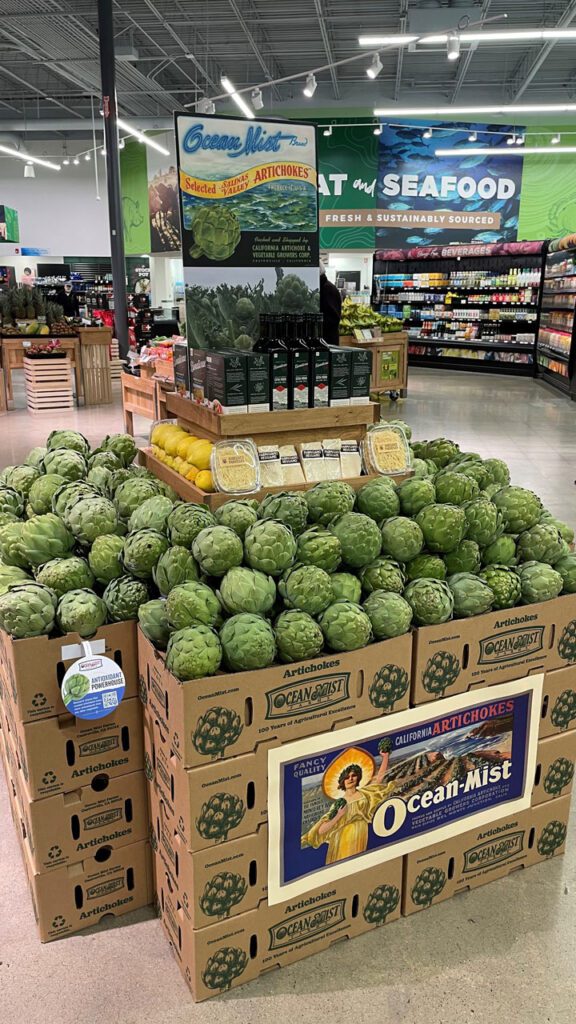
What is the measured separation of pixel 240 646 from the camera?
5.69 feet

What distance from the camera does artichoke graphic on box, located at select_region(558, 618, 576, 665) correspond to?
220 cm

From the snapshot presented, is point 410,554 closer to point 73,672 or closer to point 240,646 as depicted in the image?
point 240,646

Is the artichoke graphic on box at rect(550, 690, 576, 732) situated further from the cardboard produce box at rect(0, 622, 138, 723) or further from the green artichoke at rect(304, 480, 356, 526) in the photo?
the cardboard produce box at rect(0, 622, 138, 723)

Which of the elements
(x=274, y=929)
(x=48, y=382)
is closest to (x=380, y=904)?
(x=274, y=929)

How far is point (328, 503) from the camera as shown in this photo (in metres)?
2.25

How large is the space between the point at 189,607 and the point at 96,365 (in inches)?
430

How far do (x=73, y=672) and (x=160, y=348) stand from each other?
6.47m

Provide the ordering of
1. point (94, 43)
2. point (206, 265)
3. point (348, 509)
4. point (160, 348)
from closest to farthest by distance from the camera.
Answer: point (348, 509)
point (206, 265)
point (160, 348)
point (94, 43)

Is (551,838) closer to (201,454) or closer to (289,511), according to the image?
(289,511)

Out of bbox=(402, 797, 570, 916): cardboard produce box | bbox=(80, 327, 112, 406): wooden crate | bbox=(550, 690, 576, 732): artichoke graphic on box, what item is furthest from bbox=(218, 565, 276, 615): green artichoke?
bbox=(80, 327, 112, 406): wooden crate

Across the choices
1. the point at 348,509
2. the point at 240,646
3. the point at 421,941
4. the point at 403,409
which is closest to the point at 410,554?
the point at 348,509

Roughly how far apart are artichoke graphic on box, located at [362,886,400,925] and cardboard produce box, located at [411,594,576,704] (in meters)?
0.56

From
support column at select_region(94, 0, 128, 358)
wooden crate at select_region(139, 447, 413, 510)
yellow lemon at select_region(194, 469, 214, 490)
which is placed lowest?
wooden crate at select_region(139, 447, 413, 510)

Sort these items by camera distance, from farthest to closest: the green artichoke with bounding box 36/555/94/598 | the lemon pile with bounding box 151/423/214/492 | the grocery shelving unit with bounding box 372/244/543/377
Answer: the grocery shelving unit with bounding box 372/244/543/377 → the lemon pile with bounding box 151/423/214/492 → the green artichoke with bounding box 36/555/94/598
